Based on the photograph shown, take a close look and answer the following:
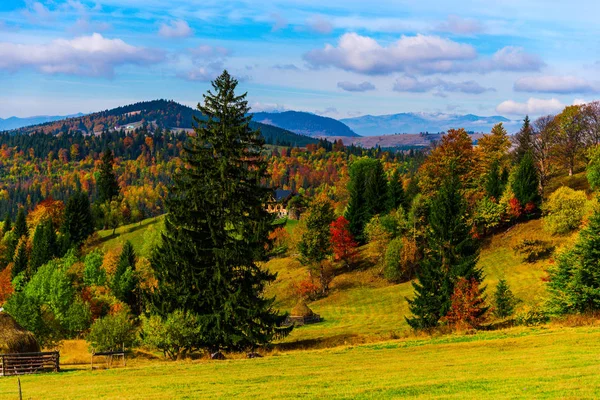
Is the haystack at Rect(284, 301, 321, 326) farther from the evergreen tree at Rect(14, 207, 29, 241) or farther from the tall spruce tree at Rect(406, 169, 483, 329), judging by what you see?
the evergreen tree at Rect(14, 207, 29, 241)

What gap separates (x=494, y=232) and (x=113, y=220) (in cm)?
10141

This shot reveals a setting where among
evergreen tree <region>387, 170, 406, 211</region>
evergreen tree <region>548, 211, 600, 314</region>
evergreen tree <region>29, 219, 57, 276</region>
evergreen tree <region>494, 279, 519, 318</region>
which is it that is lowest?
evergreen tree <region>29, 219, 57, 276</region>

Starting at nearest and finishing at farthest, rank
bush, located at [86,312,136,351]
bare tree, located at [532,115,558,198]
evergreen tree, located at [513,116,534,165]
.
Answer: bush, located at [86,312,136,351], bare tree, located at [532,115,558,198], evergreen tree, located at [513,116,534,165]

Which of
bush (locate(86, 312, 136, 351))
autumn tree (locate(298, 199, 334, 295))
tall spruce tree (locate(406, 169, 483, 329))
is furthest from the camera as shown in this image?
autumn tree (locate(298, 199, 334, 295))

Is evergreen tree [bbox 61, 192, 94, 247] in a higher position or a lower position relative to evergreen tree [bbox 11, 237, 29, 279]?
higher

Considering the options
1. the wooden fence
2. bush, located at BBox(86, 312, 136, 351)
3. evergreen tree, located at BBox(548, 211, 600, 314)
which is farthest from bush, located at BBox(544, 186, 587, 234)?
the wooden fence

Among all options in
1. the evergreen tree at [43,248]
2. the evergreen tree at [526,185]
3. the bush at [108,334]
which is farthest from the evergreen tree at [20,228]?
the evergreen tree at [526,185]

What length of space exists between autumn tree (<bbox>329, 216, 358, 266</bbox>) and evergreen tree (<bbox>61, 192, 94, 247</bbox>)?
69296 millimetres

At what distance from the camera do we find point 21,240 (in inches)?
4909

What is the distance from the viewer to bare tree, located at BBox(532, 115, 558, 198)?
99812 mm

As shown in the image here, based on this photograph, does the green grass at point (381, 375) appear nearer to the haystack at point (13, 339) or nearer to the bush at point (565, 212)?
the haystack at point (13, 339)

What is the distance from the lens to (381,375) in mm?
24672

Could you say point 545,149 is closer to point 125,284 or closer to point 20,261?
point 125,284

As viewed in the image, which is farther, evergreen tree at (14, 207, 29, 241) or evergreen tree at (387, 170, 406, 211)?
evergreen tree at (14, 207, 29, 241)
